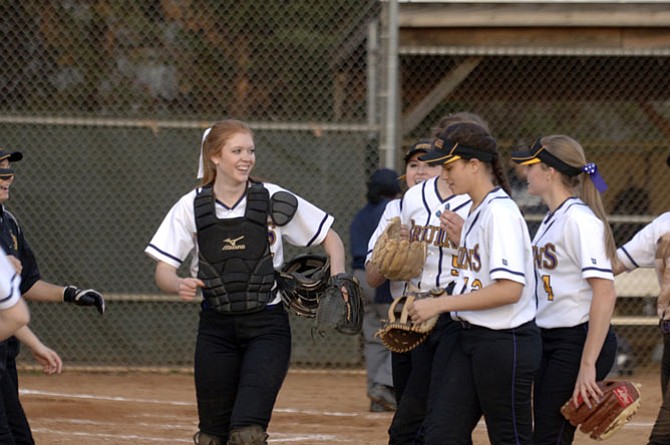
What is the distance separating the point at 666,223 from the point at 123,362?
248 inches

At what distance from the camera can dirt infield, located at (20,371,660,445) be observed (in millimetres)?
7117

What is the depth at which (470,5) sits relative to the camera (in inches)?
413

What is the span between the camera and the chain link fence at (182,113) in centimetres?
1013

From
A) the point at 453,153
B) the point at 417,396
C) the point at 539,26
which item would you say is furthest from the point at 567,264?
the point at 539,26

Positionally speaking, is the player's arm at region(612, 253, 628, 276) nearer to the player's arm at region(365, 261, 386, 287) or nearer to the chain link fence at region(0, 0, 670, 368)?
the player's arm at region(365, 261, 386, 287)

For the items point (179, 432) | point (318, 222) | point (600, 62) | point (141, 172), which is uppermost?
point (600, 62)

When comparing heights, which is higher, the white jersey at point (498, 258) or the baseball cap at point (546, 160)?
the baseball cap at point (546, 160)

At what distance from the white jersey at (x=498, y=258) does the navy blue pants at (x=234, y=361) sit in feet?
3.12

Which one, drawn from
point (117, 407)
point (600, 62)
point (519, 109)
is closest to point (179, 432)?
point (117, 407)

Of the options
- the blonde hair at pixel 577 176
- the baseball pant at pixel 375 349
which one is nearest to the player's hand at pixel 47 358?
the blonde hair at pixel 577 176

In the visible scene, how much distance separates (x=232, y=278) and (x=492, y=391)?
1.37 m

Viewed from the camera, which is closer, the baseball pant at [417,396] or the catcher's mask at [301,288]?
the baseball pant at [417,396]

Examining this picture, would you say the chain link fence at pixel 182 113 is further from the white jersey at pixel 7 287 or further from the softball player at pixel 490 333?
the white jersey at pixel 7 287

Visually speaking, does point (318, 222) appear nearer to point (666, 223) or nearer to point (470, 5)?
point (666, 223)
